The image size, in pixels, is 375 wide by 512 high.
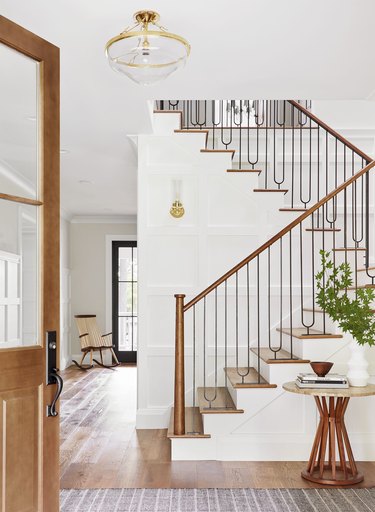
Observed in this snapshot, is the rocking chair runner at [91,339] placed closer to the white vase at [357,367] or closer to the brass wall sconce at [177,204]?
the brass wall sconce at [177,204]

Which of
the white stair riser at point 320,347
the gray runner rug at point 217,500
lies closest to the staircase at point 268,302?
the white stair riser at point 320,347

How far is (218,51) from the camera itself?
3660 millimetres

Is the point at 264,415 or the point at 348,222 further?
the point at 348,222

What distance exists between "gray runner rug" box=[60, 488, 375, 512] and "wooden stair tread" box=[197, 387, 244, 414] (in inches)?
31.9

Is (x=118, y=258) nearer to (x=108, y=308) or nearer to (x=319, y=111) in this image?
(x=108, y=308)

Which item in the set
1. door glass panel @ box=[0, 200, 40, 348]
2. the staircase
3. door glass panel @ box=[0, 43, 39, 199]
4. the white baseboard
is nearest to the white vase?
the staircase

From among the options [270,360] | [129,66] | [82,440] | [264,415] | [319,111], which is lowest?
[82,440]

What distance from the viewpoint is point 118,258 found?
11.2 meters

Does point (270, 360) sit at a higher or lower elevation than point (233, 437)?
higher

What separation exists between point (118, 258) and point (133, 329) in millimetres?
1335

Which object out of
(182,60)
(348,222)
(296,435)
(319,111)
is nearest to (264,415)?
(296,435)

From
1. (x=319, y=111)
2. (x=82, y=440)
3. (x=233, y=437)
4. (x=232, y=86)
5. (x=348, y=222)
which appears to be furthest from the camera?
(x=319, y=111)

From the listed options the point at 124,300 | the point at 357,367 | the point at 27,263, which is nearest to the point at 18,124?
the point at 27,263

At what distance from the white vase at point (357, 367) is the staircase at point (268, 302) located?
15.3 inches
